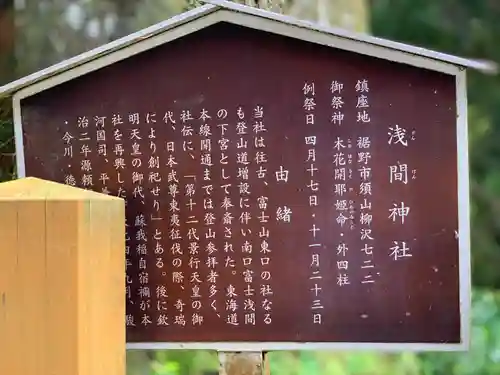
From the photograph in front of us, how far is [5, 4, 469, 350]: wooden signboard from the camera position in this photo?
2023mm

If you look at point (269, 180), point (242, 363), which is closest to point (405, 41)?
point (269, 180)

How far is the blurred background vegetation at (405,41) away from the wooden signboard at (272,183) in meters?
1.31

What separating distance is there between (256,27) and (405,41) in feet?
5.83

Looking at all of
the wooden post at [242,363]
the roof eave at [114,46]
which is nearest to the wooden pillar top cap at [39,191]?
the roof eave at [114,46]

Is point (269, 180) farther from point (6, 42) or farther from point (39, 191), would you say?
point (6, 42)

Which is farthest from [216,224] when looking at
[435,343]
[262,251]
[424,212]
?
[435,343]

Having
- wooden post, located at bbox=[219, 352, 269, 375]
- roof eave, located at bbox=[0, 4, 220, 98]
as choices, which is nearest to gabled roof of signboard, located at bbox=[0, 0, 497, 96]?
roof eave, located at bbox=[0, 4, 220, 98]

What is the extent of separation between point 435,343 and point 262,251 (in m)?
0.67

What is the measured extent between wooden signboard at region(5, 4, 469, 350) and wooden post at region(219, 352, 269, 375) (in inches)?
1.9

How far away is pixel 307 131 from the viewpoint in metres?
2.10

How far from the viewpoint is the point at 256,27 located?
2.11 meters

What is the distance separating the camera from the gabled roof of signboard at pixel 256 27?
197 centimetres

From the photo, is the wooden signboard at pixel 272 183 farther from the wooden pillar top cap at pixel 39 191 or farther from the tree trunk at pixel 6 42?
the tree trunk at pixel 6 42

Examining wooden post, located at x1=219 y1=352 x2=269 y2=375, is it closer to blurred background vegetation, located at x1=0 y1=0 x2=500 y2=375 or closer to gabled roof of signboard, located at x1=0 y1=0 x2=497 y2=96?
gabled roof of signboard, located at x1=0 y1=0 x2=497 y2=96
